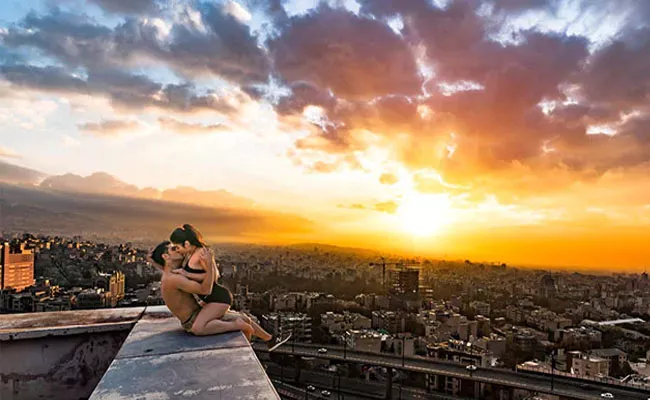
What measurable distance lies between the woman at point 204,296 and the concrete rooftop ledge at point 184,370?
65mm

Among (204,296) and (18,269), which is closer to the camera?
(204,296)

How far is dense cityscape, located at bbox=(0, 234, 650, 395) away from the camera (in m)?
14.4

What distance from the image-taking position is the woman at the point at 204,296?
1.96 meters

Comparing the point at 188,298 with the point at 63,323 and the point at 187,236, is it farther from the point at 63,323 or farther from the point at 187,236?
the point at 63,323

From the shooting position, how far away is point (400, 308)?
27.1 metres

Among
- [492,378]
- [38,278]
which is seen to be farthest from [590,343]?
[38,278]

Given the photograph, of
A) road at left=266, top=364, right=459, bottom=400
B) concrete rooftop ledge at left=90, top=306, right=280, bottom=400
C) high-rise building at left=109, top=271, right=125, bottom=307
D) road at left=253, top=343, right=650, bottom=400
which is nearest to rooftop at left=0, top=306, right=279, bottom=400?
concrete rooftop ledge at left=90, top=306, right=280, bottom=400

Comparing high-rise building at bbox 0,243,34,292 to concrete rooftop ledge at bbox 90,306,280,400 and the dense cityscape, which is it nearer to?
the dense cityscape

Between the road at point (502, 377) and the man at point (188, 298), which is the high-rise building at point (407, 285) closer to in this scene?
the road at point (502, 377)

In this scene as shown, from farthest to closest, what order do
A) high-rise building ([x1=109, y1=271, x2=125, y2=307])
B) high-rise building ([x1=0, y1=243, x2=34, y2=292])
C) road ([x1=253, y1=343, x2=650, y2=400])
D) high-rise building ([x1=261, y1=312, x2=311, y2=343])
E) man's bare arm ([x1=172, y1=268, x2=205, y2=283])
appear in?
high-rise building ([x1=261, y1=312, x2=311, y2=343]) < high-rise building ([x1=109, y1=271, x2=125, y2=307]) < high-rise building ([x1=0, y1=243, x2=34, y2=292]) < road ([x1=253, y1=343, x2=650, y2=400]) < man's bare arm ([x1=172, y1=268, x2=205, y2=283])

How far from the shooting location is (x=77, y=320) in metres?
2.32

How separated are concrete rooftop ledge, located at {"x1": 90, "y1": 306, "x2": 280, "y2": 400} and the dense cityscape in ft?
15.2

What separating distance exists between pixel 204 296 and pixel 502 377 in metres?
12.1

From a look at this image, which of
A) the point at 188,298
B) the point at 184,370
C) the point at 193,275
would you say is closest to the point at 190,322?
the point at 188,298
